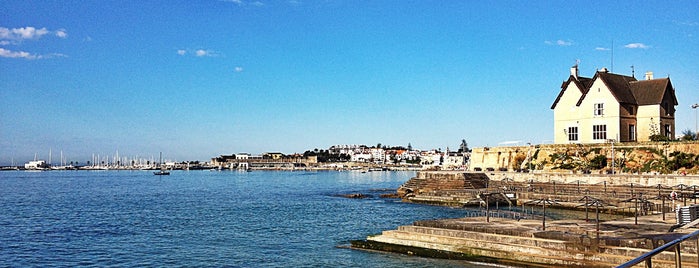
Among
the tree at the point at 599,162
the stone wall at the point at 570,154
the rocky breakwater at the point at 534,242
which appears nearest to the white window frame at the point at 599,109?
the stone wall at the point at 570,154

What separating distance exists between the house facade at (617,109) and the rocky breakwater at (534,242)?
3554 cm

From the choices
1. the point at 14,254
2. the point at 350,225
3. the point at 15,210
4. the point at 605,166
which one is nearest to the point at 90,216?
the point at 15,210

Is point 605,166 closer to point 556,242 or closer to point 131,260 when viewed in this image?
point 556,242

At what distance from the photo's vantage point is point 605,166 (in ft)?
194

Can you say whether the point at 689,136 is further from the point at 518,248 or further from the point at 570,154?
the point at 518,248

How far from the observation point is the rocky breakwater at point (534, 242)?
69.9ft

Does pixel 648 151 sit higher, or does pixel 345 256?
pixel 648 151

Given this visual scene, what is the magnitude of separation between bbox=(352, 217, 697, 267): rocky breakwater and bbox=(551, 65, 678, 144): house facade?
117ft

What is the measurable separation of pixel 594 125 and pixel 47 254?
5472cm

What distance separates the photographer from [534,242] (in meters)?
23.4

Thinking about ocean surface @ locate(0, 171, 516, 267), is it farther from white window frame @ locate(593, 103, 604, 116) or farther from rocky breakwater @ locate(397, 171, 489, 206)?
white window frame @ locate(593, 103, 604, 116)

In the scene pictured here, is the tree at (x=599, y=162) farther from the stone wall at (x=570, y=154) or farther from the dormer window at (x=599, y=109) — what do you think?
the dormer window at (x=599, y=109)

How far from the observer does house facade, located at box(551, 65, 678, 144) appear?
62.3m

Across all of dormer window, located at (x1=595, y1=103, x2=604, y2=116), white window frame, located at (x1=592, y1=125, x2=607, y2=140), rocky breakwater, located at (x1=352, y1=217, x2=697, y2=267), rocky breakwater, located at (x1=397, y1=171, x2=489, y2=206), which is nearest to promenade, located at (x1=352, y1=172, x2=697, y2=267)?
rocky breakwater, located at (x1=352, y1=217, x2=697, y2=267)
